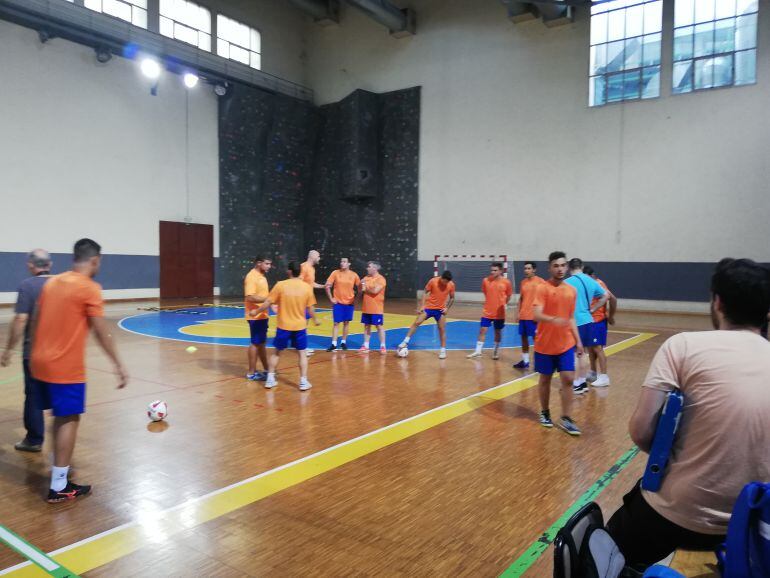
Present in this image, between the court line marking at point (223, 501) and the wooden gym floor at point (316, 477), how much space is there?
1 cm

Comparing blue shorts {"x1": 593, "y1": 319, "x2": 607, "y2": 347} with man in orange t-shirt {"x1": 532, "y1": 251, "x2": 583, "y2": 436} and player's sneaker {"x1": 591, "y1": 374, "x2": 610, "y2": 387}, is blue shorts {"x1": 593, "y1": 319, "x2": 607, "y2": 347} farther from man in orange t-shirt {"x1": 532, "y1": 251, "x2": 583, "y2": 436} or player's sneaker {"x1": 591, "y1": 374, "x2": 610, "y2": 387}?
man in orange t-shirt {"x1": 532, "y1": 251, "x2": 583, "y2": 436}

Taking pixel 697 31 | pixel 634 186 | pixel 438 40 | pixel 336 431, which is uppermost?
pixel 438 40

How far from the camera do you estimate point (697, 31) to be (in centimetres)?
1762

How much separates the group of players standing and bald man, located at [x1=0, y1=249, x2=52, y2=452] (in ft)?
9.24

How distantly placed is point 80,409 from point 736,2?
20866 mm

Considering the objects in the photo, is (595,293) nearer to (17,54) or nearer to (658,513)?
(658,513)

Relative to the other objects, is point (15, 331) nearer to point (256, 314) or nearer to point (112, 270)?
point (256, 314)

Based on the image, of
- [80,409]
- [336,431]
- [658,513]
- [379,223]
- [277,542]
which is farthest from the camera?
[379,223]

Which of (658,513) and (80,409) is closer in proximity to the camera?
(658,513)

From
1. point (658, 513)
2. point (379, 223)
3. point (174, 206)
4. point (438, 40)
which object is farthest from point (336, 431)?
point (438, 40)

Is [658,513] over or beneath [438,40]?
beneath

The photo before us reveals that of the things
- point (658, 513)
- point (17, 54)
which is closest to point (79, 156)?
point (17, 54)

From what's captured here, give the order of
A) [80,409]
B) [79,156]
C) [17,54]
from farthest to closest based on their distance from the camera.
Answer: [79,156]
[17,54]
[80,409]

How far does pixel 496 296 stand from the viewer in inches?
382
